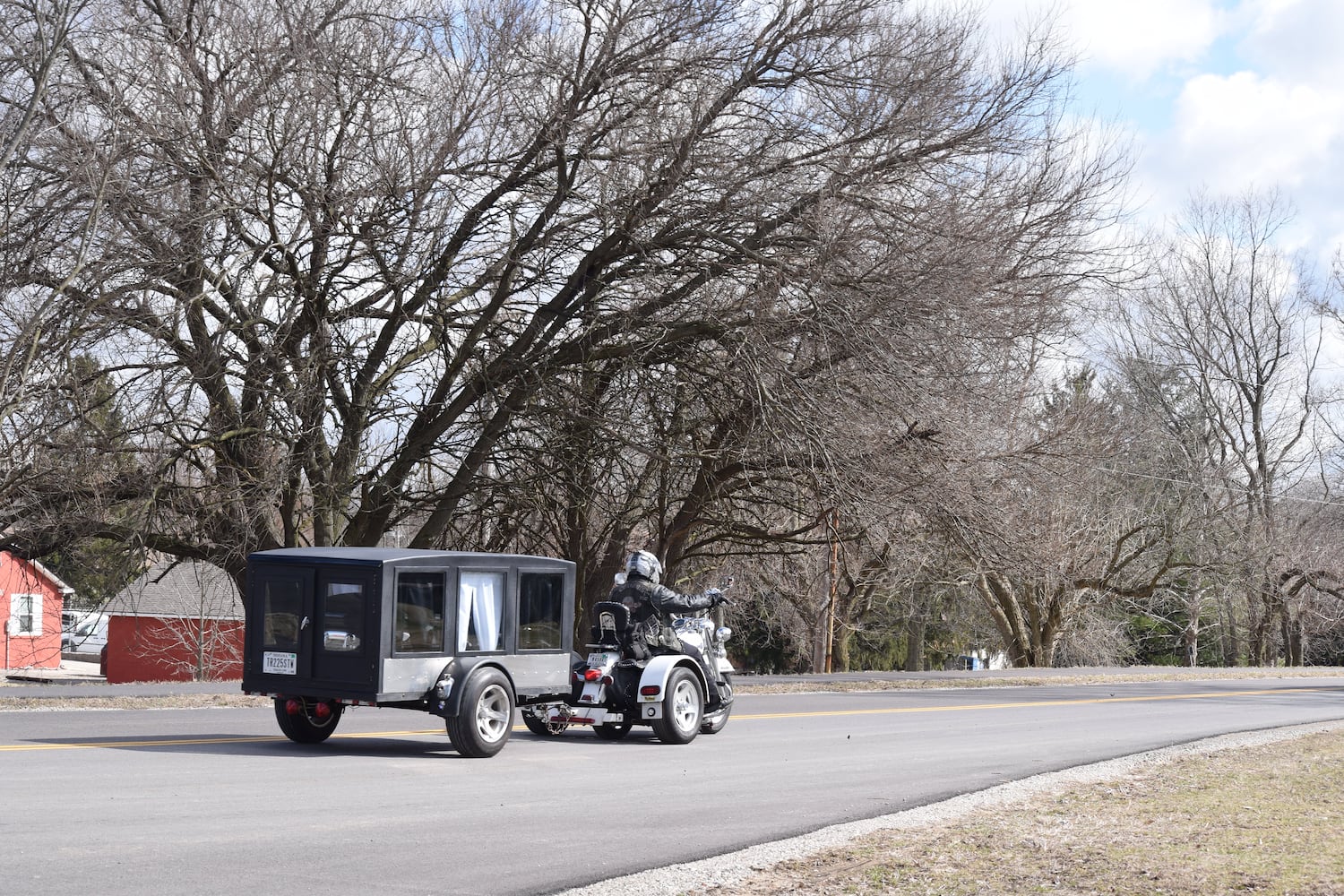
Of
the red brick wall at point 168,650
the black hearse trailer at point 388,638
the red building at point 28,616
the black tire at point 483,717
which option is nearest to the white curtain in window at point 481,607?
the black hearse trailer at point 388,638

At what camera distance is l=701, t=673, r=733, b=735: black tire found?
15125mm

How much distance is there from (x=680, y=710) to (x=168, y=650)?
35876 mm

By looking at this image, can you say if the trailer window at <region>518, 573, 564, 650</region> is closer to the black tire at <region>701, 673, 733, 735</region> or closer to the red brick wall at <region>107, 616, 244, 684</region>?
the black tire at <region>701, 673, 733, 735</region>

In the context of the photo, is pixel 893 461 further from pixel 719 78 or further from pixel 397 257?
pixel 397 257

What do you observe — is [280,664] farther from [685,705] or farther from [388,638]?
[685,705]

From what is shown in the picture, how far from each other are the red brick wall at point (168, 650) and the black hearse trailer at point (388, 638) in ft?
104

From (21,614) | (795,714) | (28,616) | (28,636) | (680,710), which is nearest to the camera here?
(680,710)

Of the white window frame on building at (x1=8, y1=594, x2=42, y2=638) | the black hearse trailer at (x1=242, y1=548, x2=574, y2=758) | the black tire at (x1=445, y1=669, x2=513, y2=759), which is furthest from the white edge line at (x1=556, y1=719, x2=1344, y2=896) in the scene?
the white window frame on building at (x1=8, y1=594, x2=42, y2=638)

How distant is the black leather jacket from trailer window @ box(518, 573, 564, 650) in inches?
33.0

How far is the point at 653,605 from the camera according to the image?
14.3 meters

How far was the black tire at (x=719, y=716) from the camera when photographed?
1512 cm

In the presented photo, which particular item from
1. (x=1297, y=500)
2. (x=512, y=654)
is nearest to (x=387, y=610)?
(x=512, y=654)

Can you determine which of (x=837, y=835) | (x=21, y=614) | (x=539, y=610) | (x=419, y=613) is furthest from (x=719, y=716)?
(x=21, y=614)

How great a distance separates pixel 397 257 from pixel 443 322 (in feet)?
5.47
